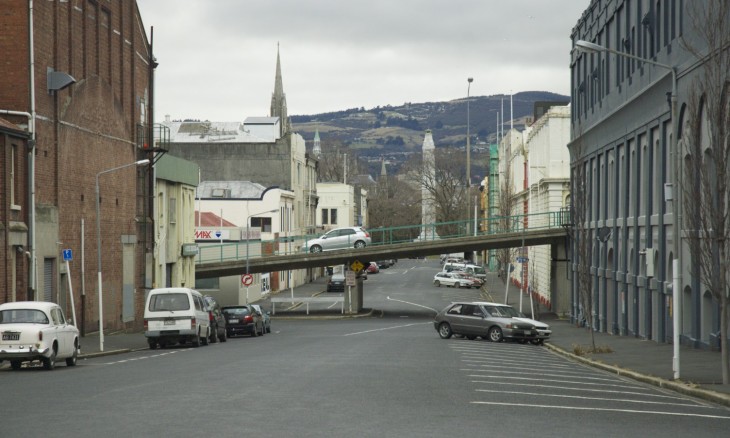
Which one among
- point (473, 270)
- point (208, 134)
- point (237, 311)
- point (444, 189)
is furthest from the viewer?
point (444, 189)

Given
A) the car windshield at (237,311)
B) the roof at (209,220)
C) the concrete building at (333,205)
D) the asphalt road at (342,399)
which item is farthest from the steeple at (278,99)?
the asphalt road at (342,399)

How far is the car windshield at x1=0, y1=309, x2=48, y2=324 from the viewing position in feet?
83.0

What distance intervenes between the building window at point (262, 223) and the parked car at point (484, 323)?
4934 centimetres

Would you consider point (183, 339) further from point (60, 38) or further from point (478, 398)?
point (478, 398)

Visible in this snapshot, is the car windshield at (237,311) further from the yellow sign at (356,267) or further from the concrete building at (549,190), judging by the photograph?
the yellow sign at (356,267)

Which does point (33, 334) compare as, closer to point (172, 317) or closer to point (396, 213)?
point (172, 317)

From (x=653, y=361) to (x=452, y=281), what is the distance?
6771cm

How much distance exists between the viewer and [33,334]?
24812mm

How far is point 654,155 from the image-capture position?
37750 mm

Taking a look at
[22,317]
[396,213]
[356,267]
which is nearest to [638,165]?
[22,317]

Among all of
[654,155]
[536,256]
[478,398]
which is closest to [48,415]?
[478,398]

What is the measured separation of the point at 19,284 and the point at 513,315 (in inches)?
684

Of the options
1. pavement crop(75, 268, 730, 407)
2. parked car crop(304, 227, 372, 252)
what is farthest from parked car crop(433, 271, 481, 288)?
pavement crop(75, 268, 730, 407)

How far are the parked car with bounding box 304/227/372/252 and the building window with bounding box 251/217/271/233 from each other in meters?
15.0
